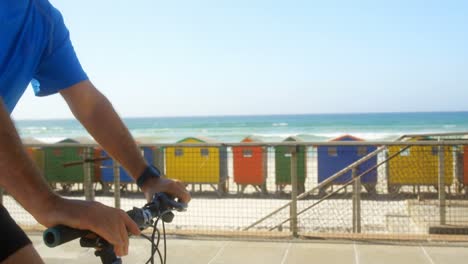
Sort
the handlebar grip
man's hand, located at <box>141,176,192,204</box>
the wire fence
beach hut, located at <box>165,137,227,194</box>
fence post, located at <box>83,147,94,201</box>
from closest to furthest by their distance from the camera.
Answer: the handlebar grip, man's hand, located at <box>141,176,192,204</box>, the wire fence, fence post, located at <box>83,147,94,201</box>, beach hut, located at <box>165,137,227,194</box>

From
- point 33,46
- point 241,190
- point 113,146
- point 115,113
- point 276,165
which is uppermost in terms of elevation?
point 33,46

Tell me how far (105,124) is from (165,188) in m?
0.35

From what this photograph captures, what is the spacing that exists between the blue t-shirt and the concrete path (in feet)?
12.1

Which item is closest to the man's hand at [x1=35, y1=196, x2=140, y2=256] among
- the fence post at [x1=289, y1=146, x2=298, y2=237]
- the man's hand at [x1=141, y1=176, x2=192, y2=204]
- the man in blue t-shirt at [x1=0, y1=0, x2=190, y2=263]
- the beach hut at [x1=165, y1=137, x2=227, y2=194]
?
the man in blue t-shirt at [x1=0, y1=0, x2=190, y2=263]

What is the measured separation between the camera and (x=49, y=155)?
12.4 metres

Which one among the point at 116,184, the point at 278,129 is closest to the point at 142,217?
the point at 116,184

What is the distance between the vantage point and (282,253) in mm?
5555

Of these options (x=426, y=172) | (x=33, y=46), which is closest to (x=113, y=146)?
(x=33, y=46)

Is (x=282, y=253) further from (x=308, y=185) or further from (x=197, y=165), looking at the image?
(x=308, y=185)

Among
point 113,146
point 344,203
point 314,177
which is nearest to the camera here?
point 113,146

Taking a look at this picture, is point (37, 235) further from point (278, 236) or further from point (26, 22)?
point (26, 22)

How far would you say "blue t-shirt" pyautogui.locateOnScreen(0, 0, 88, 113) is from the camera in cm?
158

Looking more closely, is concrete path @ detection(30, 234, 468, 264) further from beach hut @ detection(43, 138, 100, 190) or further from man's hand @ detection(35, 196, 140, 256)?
beach hut @ detection(43, 138, 100, 190)

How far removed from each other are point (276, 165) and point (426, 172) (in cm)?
453
